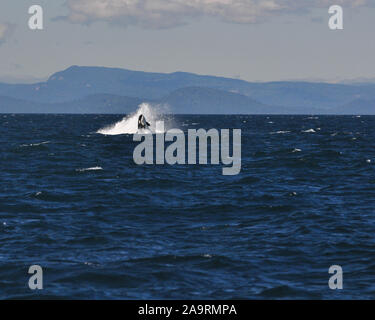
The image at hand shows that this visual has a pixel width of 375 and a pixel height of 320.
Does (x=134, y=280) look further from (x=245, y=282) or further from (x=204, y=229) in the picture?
(x=204, y=229)

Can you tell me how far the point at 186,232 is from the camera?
22.7 metres

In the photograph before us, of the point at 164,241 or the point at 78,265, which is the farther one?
the point at 164,241

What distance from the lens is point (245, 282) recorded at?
16.9m

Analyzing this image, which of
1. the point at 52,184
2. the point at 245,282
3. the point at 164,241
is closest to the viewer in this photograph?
the point at 245,282

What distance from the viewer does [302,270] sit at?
17969 mm

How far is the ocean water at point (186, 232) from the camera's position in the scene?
1662cm

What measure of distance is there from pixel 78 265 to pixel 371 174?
2608 cm

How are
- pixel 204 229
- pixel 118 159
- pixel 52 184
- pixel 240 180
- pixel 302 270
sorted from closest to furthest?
pixel 302 270 → pixel 204 229 → pixel 52 184 → pixel 240 180 → pixel 118 159

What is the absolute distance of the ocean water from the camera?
1662 centimetres

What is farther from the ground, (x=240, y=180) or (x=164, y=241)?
(x=240, y=180)
